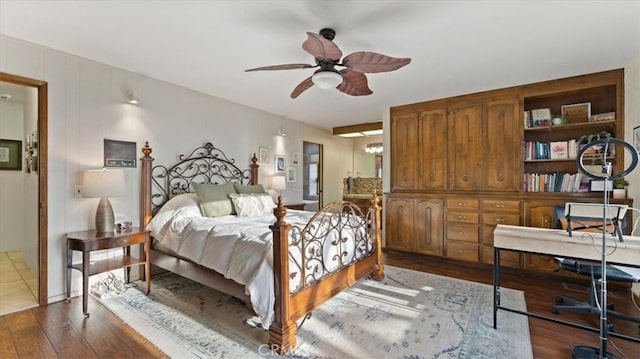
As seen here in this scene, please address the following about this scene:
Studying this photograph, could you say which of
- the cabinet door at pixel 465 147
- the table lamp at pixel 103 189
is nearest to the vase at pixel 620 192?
the cabinet door at pixel 465 147

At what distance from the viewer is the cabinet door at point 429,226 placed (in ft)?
14.0

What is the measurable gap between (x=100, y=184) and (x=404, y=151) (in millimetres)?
4093

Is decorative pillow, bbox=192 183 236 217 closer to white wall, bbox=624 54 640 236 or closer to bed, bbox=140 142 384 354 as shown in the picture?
bed, bbox=140 142 384 354

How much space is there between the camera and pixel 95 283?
3.06 metres

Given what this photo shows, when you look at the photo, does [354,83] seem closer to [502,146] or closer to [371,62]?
[371,62]

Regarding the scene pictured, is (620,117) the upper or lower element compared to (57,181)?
upper

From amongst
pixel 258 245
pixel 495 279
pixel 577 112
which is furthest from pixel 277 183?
pixel 577 112

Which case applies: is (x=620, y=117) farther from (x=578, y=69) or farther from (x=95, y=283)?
(x=95, y=283)

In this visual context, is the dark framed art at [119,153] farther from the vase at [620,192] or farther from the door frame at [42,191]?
the vase at [620,192]

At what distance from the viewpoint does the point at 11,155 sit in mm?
4520

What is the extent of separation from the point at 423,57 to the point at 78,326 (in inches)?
155

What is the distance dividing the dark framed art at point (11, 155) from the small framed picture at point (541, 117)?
25.3 feet

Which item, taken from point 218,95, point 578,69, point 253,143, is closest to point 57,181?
point 218,95

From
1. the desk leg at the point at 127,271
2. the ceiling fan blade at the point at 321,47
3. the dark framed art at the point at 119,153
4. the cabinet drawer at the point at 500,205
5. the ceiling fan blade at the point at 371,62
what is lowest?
the desk leg at the point at 127,271
